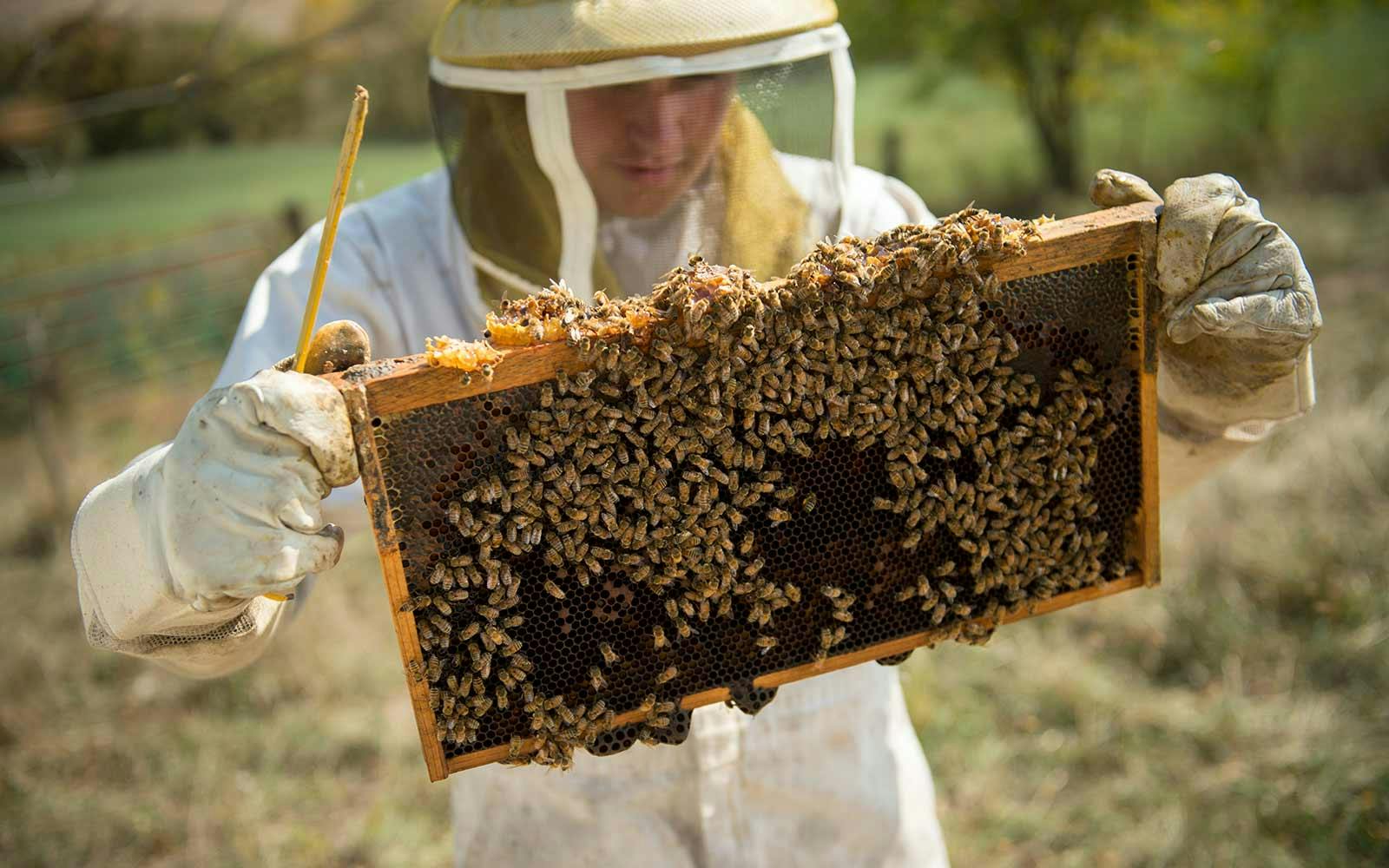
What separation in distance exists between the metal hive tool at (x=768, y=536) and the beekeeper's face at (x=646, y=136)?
87 centimetres

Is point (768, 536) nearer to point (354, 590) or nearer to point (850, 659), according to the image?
point (850, 659)

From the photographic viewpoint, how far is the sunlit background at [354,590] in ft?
16.0

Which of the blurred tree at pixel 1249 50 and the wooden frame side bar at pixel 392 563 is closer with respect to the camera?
the wooden frame side bar at pixel 392 563

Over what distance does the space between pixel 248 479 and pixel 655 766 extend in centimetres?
137

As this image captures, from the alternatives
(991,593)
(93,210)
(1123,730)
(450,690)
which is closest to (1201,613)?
(1123,730)

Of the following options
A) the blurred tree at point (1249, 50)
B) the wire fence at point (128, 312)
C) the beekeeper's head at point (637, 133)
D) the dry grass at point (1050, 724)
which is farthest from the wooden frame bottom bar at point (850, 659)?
the blurred tree at point (1249, 50)

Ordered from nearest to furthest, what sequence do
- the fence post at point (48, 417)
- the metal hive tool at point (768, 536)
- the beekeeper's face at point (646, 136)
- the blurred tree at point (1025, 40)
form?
1. the metal hive tool at point (768, 536)
2. the beekeeper's face at point (646, 136)
3. the fence post at point (48, 417)
4. the blurred tree at point (1025, 40)

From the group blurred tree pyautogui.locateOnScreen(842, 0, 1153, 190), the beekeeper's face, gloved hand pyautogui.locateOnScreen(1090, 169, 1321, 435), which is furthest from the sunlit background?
gloved hand pyautogui.locateOnScreen(1090, 169, 1321, 435)

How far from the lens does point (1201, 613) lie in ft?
18.8

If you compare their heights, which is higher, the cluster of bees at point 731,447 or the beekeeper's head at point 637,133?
the beekeeper's head at point 637,133

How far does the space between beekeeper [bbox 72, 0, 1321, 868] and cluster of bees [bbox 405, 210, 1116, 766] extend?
1.55 ft

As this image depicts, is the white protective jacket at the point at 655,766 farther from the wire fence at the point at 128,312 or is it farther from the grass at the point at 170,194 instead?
the wire fence at the point at 128,312

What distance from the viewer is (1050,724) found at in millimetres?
5473

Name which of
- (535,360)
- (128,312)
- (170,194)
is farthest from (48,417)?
(535,360)
